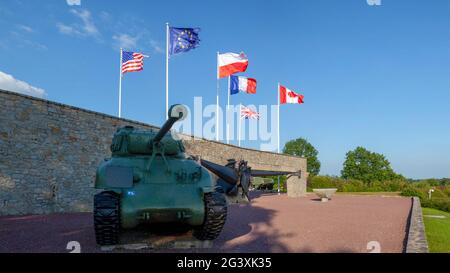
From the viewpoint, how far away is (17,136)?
11.7 metres

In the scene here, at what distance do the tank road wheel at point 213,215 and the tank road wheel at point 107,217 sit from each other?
158 centimetres

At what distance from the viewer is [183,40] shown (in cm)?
1969

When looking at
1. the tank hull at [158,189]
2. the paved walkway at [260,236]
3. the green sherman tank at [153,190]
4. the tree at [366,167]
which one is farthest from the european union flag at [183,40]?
the tree at [366,167]

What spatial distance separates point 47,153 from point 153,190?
7907 mm

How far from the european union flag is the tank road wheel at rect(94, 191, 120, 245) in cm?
1475

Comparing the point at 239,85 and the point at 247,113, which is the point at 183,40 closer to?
the point at 239,85

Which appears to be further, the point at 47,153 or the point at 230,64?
the point at 230,64

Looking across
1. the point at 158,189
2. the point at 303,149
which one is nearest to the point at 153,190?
the point at 158,189

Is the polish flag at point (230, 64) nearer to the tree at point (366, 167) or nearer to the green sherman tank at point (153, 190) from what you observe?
the green sherman tank at point (153, 190)

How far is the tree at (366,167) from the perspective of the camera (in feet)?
207

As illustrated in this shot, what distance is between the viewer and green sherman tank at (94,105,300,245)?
5.97 meters

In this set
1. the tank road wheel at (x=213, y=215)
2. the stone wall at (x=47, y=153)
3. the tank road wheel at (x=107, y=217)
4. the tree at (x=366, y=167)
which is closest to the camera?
the tank road wheel at (x=107, y=217)
